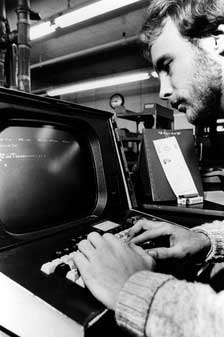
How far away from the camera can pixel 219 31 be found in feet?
2.76

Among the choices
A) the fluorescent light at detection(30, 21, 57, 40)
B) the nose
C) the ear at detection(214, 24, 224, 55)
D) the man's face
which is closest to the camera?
the ear at detection(214, 24, 224, 55)

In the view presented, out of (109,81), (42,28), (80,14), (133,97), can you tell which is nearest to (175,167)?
(80,14)

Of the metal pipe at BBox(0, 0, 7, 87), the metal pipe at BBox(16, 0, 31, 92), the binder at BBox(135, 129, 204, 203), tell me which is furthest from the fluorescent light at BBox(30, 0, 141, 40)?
the binder at BBox(135, 129, 204, 203)

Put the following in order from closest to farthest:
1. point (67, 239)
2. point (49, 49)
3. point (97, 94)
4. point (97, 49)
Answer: point (67, 239)
point (97, 49)
point (49, 49)
point (97, 94)

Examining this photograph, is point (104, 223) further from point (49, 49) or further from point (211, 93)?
point (49, 49)

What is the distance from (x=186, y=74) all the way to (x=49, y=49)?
255 inches

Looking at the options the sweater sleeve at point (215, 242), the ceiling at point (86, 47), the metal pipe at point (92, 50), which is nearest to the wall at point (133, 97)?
the ceiling at point (86, 47)

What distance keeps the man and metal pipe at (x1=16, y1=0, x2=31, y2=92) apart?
1064mm

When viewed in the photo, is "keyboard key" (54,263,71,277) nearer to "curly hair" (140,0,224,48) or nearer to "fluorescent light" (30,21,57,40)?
"curly hair" (140,0,224,48)

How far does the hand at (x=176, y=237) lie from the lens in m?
0.73

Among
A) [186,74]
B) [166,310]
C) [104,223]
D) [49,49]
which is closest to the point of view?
[166,310]

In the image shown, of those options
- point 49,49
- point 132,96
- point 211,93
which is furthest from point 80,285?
point 132,96

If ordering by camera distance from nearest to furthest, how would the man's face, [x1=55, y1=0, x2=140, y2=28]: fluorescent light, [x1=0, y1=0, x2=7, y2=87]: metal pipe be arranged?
1. the man's face
2. [x1=0, y1=0, x2=7, y2=87]: metal pipe
3. [x1=55, y1=0, x2=140, y2=28]: fluorescent light

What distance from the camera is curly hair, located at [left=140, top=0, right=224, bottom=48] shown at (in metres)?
0.89
